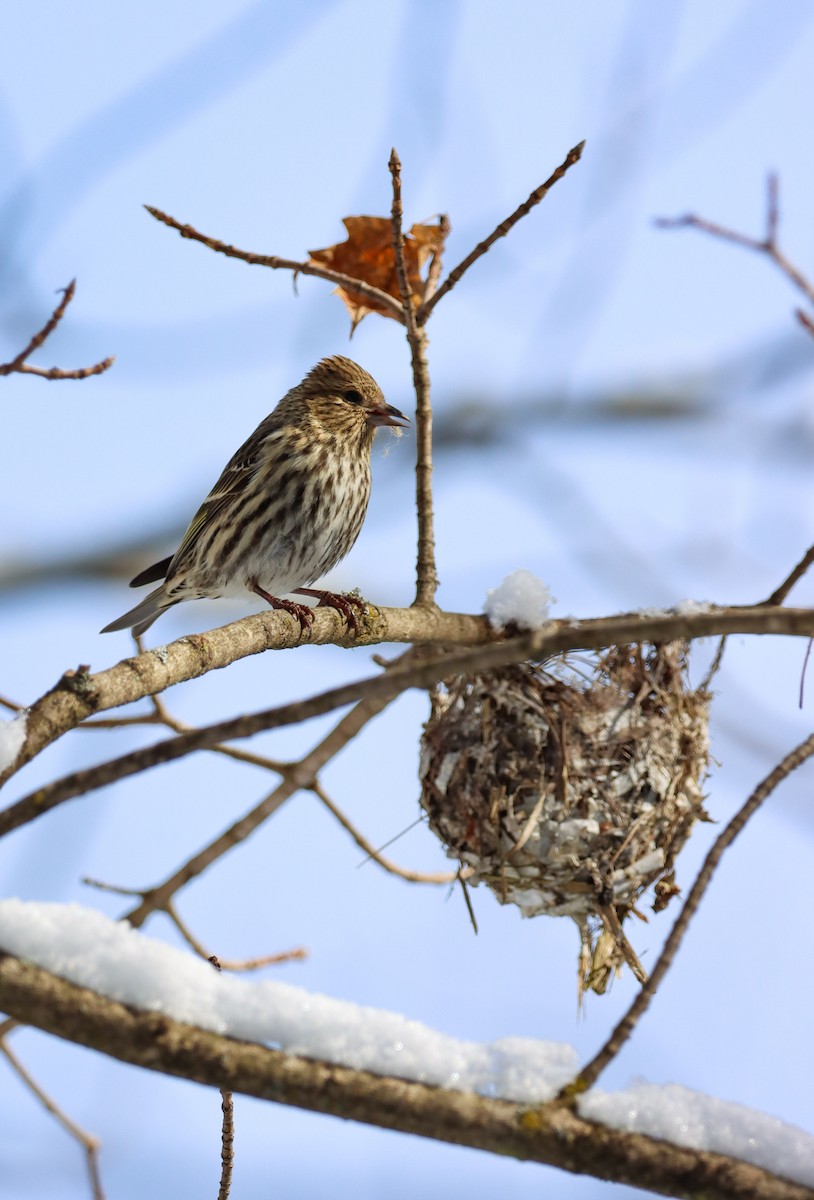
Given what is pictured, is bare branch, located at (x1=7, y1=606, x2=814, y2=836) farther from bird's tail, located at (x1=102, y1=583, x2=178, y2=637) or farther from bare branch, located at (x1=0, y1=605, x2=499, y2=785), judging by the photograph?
bird's tail, located at (x1=102, y1=583, x2=178, y2=637)

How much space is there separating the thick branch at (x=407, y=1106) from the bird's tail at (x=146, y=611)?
3.87 meters

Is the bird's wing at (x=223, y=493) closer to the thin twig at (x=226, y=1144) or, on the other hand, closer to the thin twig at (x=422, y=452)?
the thin twig at (x=422, y=452)

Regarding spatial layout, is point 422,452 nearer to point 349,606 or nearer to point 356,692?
point 349,606

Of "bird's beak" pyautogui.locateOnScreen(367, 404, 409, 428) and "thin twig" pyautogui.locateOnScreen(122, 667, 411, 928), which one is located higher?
"bird's beak" pyautogui.locateOnScreen(367, 404, 409, 428)

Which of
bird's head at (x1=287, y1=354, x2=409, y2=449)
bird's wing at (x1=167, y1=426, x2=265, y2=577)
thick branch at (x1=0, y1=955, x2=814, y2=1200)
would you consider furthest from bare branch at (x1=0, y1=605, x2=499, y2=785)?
bird's head at (x1=287, y1=354, x2=409, y2=449)

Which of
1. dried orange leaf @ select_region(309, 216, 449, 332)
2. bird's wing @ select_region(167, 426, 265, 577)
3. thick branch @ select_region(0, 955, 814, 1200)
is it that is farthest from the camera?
bird's wing @ select_region(167, 426, 265, 577)

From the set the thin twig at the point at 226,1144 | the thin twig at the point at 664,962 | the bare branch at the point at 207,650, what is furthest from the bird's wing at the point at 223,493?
the thin twig at the point at 664,962

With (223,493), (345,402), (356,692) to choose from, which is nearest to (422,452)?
(223,493)

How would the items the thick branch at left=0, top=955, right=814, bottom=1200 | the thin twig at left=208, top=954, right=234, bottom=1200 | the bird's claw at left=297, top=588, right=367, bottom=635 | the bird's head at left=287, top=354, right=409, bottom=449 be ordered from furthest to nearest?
the bird's head at left=287, top=354, right=409, bottom=449
the bird's claw at left=297, top=588, right=367, bottom=635
the thin twig at left=208, top=954, right=234, bottom=1200
the thick branch at left=0, top=955, right=814, bottom=1200

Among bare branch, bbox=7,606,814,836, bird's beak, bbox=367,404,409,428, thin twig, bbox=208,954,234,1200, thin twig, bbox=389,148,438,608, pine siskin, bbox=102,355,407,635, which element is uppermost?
bird's beak, bbox=367,404,409,428

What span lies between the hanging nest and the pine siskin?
170 cm

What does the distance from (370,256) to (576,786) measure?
2072 millimetres

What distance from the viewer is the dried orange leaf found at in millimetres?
4223

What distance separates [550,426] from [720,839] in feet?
17.3
